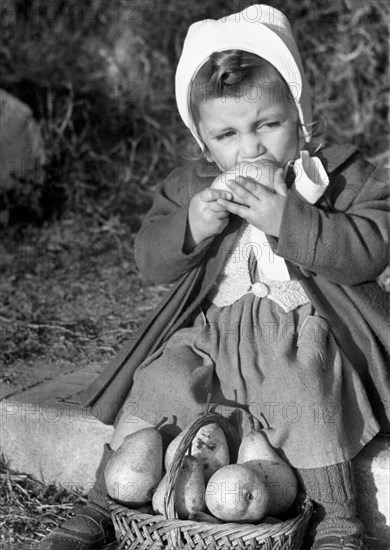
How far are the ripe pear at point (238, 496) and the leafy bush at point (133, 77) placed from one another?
3.72 metres

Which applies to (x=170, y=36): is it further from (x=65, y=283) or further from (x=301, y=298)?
(x=301, y=298)

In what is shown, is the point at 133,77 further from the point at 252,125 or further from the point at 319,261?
the point at 319,261

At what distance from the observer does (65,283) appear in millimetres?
4801

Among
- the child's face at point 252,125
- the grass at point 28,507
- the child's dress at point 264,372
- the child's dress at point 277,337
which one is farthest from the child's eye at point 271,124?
the grass at point 28,507

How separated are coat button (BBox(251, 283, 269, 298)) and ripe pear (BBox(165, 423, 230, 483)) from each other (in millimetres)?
442

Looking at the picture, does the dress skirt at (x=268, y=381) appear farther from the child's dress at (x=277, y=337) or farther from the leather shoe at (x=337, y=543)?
the leather shoe at (x=337, y=543)

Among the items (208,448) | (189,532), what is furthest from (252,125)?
(189,532)

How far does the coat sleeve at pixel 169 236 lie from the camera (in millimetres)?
2729

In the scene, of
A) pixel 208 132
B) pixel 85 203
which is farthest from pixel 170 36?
pixel 208 132

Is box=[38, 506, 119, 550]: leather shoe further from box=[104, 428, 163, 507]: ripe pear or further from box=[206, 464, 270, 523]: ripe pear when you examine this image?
box=[206, 464, 270, 523]: ripe pear

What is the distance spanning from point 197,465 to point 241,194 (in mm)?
758

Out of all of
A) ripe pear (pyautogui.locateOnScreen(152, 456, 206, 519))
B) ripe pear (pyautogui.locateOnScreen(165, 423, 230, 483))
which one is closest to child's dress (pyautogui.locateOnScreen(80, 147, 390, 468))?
ripe pear (pyautogui.locateOnScreen(165, 423, 230, 483))

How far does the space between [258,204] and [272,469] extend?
0.73 m

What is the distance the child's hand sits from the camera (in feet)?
8.33
